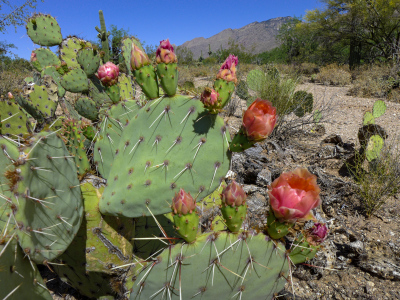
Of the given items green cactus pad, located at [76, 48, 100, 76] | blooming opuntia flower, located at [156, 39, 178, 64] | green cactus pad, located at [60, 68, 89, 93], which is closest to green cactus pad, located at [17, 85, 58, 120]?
green cactus pad, located at [60, 68, 89, 93]

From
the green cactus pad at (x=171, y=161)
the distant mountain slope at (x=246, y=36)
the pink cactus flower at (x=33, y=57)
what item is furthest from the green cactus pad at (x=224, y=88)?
the distant mountain slope at (x=246, y=36)

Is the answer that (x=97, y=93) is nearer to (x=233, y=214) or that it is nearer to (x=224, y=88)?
(x=224, y=88)

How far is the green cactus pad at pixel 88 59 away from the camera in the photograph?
10.0 ft

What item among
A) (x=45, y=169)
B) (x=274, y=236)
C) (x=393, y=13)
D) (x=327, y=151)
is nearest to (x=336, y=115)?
(x=327, y=151)

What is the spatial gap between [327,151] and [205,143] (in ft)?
8.84

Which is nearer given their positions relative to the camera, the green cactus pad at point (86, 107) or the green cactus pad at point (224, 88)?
the green cactus pad at point (224, 88)

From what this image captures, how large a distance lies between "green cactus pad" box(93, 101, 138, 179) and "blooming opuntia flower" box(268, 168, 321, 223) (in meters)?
1.09

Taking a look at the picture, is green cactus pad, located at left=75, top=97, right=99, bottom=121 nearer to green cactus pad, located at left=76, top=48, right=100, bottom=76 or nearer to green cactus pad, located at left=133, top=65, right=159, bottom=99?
green cactus pad, located at left=76, top=48, right=100, bottom=76

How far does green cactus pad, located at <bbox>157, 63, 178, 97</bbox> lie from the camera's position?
1116 millimetres

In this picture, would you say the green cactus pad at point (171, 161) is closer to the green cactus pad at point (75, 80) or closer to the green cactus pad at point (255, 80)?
the green cactus pad at point (75, 80)

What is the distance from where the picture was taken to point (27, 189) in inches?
33.5

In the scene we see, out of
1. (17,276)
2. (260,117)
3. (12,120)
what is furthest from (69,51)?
(260,117)

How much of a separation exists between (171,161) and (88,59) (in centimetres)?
255

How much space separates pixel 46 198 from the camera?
3.10 feet
